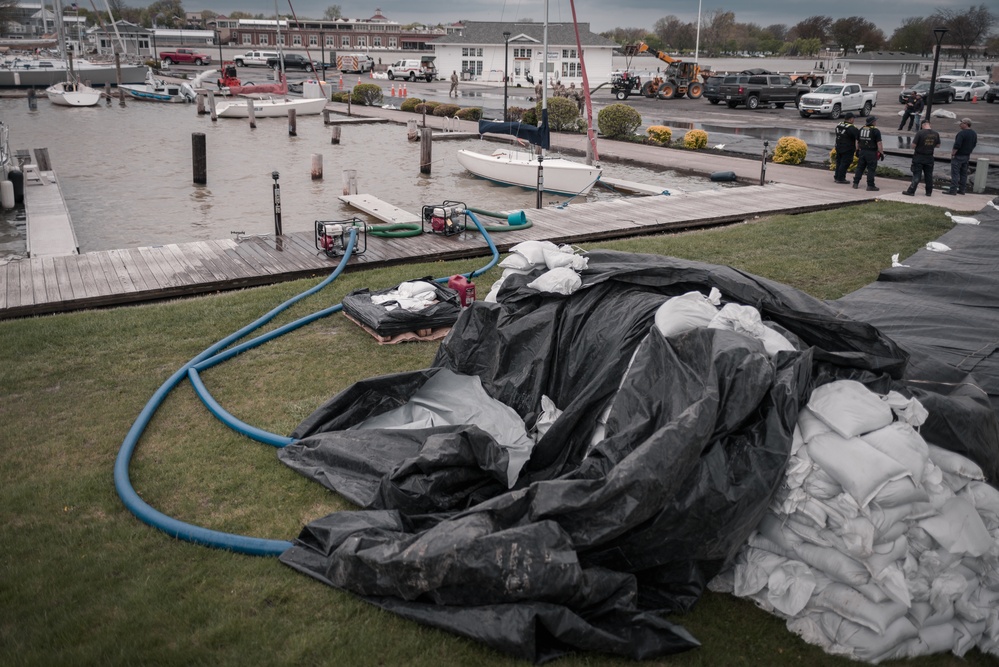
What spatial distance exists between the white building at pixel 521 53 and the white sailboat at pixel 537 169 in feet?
146

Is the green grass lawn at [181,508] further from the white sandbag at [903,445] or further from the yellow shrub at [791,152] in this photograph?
the yellow shrub at [791,152]

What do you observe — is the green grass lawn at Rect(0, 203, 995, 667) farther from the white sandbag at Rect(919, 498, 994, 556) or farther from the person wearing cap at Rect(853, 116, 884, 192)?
the person wearing cap at Rect(853, 116, 884, 192)

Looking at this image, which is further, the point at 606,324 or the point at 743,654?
the point at 606,324

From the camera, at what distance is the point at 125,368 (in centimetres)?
773

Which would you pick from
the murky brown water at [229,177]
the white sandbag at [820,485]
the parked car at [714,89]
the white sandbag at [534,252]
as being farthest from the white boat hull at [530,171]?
the parked car at [714,89]

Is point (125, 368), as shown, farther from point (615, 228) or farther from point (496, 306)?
point (615, 228)

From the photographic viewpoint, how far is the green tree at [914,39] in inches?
4579

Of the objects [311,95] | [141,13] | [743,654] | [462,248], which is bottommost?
[743,654]

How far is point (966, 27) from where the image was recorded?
96688 millimetres

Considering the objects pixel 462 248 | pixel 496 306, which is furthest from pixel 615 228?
pixel 496 306

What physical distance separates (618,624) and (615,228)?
35.6ft

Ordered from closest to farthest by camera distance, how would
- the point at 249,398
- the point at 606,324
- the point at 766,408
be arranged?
1. the point at 766,408
2. the point at 606,324
3. the point at 249,398

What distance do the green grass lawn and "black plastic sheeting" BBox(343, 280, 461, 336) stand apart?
24 centimetres

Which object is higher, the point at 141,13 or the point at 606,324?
the point at 141,13
